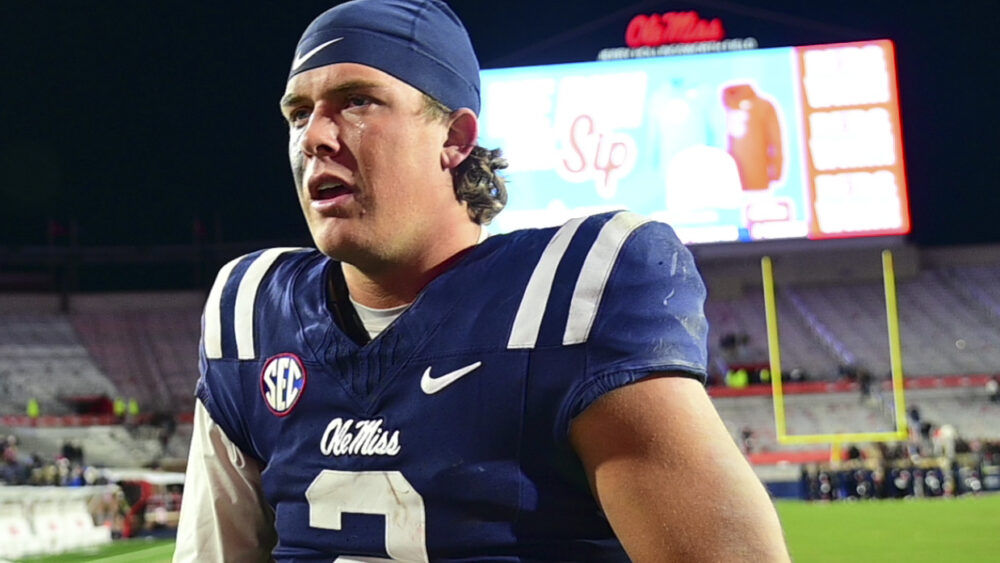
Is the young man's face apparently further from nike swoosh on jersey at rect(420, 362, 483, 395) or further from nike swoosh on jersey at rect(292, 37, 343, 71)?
nike swoosh on jersey at rect(420, 362, 483, 395)

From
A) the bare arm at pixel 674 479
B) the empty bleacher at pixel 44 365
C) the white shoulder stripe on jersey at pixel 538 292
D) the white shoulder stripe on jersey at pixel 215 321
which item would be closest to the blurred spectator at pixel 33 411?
the empty bleacher at pixel 44 365

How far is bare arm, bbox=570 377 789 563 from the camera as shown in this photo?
968 mm

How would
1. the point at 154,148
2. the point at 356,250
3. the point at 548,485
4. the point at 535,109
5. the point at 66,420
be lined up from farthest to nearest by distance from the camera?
the point at 154,148 → the point at 66,420 → the point at 535,109 → the point at 356,250 → the point at 548,485

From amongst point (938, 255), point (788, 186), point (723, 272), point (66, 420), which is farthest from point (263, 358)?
point (938, 255)

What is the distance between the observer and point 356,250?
1.19 meters

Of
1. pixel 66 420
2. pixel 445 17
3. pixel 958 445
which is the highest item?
pixel 445 17

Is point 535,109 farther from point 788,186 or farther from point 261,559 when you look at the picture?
point 261,559

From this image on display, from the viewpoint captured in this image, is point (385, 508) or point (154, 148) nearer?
point (385, 508)

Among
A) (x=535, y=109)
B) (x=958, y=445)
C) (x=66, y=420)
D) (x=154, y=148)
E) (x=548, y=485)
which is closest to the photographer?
(x=548, y=485)

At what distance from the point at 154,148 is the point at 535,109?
10736 millimetres

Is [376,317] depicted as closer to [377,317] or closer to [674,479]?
[377,317]

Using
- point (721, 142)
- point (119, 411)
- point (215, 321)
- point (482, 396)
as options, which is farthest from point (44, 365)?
point (482, 396)

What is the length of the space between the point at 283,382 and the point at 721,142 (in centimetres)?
1626

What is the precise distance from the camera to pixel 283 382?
4.14 ft
